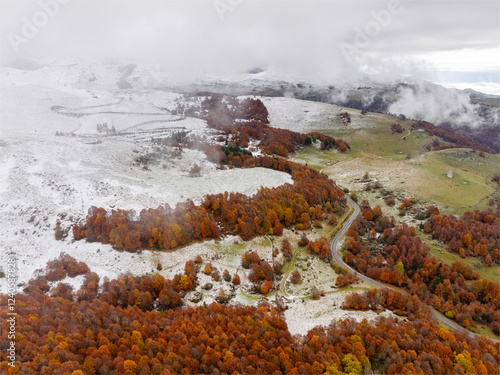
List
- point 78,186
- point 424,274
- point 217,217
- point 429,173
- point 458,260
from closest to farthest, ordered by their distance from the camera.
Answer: point 424,274, point 78,186, point 458,260, point 217,217, point 429,173

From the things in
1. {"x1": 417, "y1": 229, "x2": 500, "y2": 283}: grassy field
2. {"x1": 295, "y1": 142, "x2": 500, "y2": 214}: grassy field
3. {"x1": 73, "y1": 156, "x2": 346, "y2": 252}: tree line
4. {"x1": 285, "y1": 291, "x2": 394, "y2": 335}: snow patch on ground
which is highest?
{"x1": 73, "y1": 156, "x2": 346, "y2": 252}: tree line

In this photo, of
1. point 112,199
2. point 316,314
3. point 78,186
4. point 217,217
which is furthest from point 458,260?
point 78,186

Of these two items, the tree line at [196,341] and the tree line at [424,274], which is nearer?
the tree line at [196,341]

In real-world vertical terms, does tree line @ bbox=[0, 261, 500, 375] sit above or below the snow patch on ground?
above

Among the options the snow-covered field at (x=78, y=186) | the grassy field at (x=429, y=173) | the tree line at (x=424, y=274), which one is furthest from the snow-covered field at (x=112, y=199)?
the grassy field at (x=429, y=173)

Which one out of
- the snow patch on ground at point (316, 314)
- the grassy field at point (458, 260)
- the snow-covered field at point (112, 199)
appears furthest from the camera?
the grassy field at point (458, 260)

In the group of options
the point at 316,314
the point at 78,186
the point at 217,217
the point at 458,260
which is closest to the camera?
the point at 316,314

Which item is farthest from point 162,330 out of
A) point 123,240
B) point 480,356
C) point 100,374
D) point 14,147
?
point 14,147

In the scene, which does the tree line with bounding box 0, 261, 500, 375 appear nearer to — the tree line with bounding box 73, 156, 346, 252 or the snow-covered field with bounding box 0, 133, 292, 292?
the snow-covered field with bounding box 0, 133, 292, 292

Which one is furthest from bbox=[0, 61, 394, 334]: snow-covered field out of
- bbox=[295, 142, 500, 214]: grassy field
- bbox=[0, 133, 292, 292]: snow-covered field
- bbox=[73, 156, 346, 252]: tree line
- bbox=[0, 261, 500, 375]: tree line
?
bbox=[295, 142, 500, 214]: grassy field

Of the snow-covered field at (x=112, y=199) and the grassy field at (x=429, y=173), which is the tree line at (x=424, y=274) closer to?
the snow-covered field at (x=112, y=199)

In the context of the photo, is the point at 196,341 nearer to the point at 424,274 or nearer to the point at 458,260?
the point at 424,274
